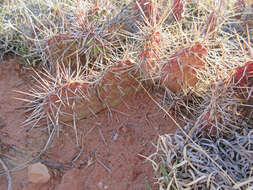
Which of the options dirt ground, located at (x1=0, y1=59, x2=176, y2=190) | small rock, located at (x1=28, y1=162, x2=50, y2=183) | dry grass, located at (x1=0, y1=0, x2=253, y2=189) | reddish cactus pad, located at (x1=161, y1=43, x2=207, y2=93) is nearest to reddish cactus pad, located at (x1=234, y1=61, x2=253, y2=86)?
dry grass, located at (x1=0, y1=0, x2=253, y2=189)

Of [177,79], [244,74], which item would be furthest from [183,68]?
[244,74]

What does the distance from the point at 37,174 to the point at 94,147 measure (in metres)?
0.39

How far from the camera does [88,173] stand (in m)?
1.75

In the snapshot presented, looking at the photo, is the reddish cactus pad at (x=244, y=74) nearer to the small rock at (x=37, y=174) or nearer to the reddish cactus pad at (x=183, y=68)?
the reddish cactus pad at (x=183, y=68)

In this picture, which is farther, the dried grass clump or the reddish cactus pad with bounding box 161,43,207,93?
the reddish cactus pad with bounding box 161,43,207,93

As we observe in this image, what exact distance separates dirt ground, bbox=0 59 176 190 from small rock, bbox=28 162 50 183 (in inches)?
1.3

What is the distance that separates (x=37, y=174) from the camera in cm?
165

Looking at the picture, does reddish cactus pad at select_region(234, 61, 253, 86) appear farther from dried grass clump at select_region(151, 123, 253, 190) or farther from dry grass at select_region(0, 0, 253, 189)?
dried grass clump at select_region(151, 123, 253, 190)

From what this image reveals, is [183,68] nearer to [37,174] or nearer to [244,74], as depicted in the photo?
[244,74]

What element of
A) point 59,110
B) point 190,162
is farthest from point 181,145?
point 59,110

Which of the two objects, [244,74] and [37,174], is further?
[37,174]

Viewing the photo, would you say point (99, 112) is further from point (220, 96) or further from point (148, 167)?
point (220, 96)

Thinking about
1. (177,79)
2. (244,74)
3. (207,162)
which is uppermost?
(244,74)

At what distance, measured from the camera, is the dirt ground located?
5.57ft
